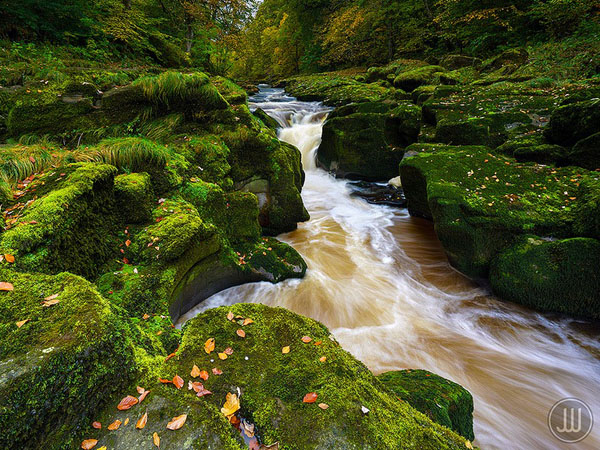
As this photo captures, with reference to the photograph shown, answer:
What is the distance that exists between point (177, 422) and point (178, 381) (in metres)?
0.24

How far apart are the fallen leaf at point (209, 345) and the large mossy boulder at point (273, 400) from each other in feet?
0.05

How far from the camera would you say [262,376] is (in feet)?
5.24

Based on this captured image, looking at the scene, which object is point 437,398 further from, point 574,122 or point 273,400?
point 574,122

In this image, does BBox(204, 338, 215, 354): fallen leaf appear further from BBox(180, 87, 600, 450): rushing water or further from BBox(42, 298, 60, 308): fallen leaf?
BBox(180, 87, 600, 450): rushing water

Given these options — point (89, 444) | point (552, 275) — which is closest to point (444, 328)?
point (552, 275)

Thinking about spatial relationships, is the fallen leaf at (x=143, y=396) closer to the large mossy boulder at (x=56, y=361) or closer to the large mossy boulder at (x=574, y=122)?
the large mossy boulder at (x=56, y=361)

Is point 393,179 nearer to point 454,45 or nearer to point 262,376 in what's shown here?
point 262,376

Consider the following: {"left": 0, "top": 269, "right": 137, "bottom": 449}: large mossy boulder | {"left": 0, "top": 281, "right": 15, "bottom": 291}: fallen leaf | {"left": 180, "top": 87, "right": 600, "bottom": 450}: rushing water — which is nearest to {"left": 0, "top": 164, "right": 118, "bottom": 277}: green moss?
{"left": 0, "top": 281, "right": 15, "bottom": 291}: fallen leaf

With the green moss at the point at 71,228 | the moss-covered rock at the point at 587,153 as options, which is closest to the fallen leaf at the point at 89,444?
the green moss at the point at 71,228

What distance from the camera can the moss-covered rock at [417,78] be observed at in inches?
543

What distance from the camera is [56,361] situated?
1250 mm

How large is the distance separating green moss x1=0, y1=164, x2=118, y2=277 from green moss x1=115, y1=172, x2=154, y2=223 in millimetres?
130

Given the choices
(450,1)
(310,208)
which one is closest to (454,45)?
(450,1)

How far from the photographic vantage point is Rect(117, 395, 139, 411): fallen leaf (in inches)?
53.9
